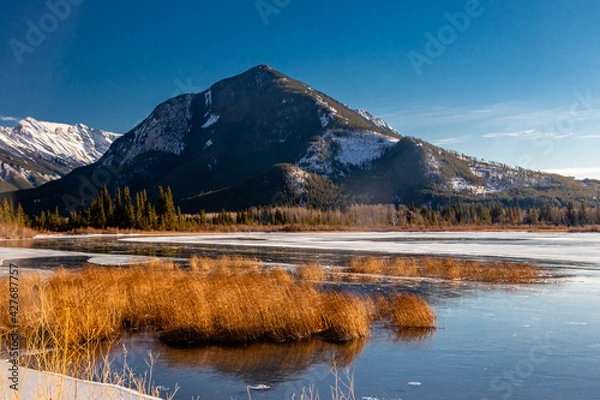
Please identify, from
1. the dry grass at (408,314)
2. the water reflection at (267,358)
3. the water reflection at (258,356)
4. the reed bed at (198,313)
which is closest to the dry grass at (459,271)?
the reed bed at (198,313)

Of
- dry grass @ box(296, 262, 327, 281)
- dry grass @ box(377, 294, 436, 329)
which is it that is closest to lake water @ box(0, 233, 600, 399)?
dry grass @ box(377, 294, 436, 329)

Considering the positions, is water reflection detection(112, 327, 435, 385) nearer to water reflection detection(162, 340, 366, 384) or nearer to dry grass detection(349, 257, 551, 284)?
water reflection detection(162, 340, 366, 384)

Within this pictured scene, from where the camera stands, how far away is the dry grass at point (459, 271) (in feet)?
98.5

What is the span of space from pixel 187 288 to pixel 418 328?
9.01 meters

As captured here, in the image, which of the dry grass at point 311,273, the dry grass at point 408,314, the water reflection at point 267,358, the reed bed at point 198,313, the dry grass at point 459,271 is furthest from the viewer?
the dry grass at point 459,271

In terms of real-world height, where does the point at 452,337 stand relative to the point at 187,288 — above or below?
below

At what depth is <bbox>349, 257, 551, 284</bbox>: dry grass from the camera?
30.0 meters

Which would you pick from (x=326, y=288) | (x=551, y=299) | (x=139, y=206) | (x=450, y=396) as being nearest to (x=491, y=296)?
(x=551, y=299)

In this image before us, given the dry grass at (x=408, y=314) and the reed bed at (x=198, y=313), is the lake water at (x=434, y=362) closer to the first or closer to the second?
the dry grass at (x=408, y=314)

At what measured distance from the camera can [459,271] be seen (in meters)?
32.4

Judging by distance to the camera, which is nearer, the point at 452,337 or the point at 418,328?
the point at 452,337

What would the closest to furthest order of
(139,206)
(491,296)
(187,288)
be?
(187,288), (491,296), (139,206)

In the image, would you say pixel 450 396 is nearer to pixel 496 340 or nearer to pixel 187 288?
pixel 496 340

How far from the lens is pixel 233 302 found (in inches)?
685
